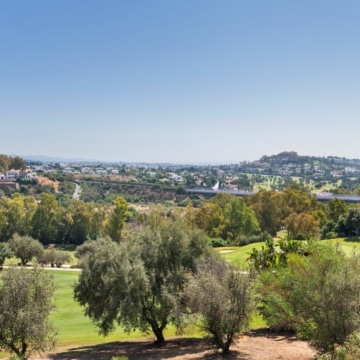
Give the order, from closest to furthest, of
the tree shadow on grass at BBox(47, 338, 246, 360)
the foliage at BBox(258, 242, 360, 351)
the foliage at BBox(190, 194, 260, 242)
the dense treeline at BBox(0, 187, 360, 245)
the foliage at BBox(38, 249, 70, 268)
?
the foliage at BBox(258, 242, 360, 351) → the tree shadow on grass at BBox(47, 338, 246, 360) → the foliage at BBox(38, 249, 70, 268) → the dense treeline at BBox(0, 187, 360, 245) → the foliage at BBox(190, 194, 260, 242)

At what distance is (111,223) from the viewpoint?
7544cm

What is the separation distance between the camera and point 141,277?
20.6 metres

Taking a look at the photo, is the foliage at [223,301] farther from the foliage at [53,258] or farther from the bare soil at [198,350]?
the foliage at [53,258]

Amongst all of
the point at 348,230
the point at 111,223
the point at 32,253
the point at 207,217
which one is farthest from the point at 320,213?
the point at 32,253

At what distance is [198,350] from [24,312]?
833 centimetres

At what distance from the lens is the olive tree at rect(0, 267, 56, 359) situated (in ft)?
55.7

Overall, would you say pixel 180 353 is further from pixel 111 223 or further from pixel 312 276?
pixel 111 223

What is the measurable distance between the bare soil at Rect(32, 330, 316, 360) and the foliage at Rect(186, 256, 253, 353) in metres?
1.20

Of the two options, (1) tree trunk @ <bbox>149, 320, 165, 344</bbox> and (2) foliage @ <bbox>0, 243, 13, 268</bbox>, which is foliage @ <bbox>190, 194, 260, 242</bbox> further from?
(1) tree trunk @ <bbox>149, 320, 165, 344</bbox>

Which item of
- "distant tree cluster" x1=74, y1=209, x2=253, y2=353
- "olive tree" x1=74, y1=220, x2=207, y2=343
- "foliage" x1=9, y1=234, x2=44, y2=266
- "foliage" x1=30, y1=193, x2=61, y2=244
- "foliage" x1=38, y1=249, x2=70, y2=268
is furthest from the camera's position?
"foliage" x1=30, y1=193, x2=61, y2=244

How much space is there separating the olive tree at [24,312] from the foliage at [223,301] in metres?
6.36

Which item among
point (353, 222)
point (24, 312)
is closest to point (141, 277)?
point (24, 312)

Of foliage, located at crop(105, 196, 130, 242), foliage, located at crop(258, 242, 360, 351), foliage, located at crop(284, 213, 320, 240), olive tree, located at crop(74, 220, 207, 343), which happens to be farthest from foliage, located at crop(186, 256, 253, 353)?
foliage, located at crop(105, 196, 130, 242)

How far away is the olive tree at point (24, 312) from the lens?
55.7 feet
